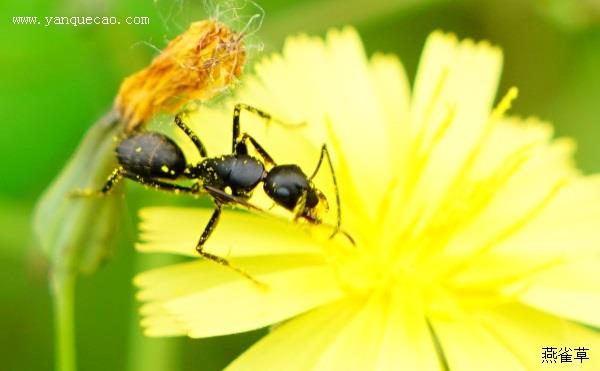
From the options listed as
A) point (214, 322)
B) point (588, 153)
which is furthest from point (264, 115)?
point (588, 153)

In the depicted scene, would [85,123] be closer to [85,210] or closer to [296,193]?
[85,210]

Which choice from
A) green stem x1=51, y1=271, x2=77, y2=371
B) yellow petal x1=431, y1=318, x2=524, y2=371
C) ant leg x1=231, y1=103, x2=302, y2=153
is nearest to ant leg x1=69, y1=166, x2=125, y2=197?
green stem x1=51, y1=271, x2=77, y2=371

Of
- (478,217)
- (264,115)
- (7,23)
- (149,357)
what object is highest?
(7,23)

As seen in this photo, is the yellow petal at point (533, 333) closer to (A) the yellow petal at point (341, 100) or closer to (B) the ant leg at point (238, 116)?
(A) the yellow petal at point (341, 100)

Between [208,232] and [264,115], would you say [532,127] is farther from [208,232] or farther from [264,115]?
[208,232]

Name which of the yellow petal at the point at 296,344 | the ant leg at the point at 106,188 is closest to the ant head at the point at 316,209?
the yellow petal at the point at 296,344

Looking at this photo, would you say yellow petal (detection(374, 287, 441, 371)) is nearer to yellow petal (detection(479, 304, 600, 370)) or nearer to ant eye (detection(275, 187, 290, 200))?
yellow petal (detection(479, 304, 600, 370))
